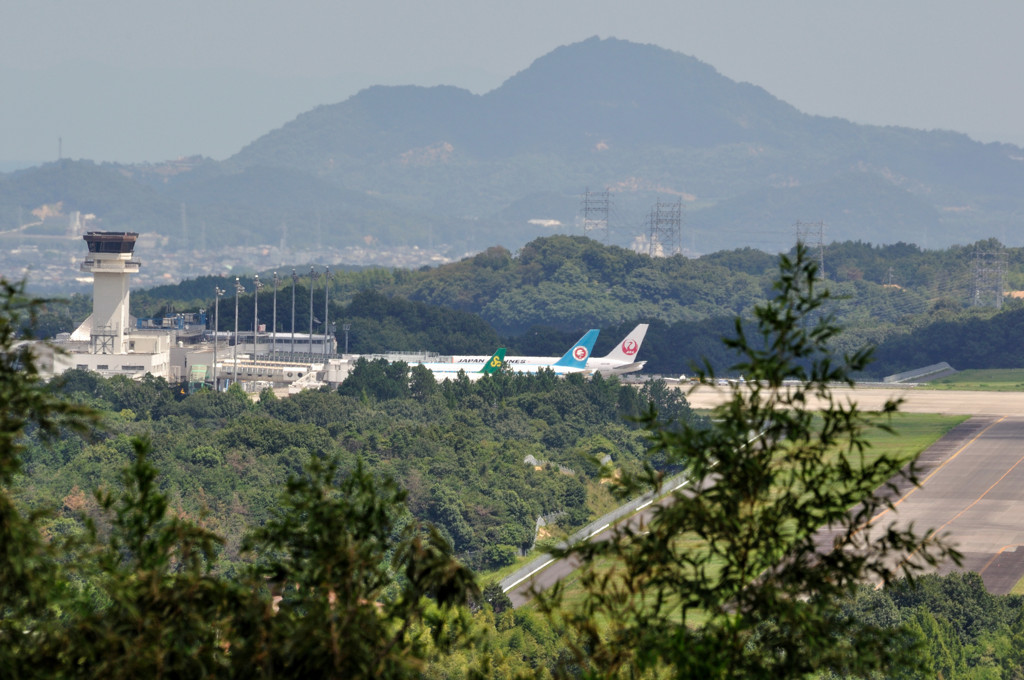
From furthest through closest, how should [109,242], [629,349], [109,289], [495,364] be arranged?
[629,349] → [495,364] → [109,289] → [109,242]

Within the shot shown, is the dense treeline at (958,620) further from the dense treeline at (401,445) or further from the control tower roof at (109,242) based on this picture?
the control tower roof at (109,242)

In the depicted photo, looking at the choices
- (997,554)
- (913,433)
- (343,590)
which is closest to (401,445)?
(997,554)

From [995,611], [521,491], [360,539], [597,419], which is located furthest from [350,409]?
[360,539]

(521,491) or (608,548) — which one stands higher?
(608,548)

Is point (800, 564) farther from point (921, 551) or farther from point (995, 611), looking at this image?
point (995, 611)

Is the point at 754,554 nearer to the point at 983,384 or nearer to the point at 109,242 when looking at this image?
the point at 109,242

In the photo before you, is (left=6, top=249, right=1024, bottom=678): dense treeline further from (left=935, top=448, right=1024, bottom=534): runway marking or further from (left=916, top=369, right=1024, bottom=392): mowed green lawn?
(left=916, top=369, right=1024, bottom=392): mowed green lawn
